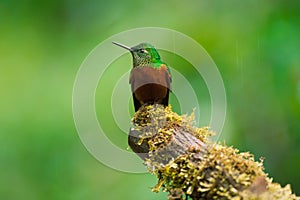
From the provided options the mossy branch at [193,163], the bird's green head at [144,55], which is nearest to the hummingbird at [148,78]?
the bird's green head at [144,55]

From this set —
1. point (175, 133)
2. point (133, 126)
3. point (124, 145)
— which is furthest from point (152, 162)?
point (124, 145)

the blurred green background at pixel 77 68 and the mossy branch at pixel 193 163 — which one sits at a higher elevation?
the blurred green background at pixel 77 68

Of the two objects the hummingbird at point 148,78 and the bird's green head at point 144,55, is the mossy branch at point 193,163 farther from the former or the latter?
the bird's green head at point 144,55

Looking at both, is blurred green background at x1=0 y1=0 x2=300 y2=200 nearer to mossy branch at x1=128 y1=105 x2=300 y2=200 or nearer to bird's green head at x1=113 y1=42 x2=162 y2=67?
bird's green head at x1=113 y1=42 x2=162 y2=67

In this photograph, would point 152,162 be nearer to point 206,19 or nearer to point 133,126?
point 133,126

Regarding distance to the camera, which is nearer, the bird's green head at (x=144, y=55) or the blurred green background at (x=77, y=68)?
the bird's green head at (x=144, y=55)
